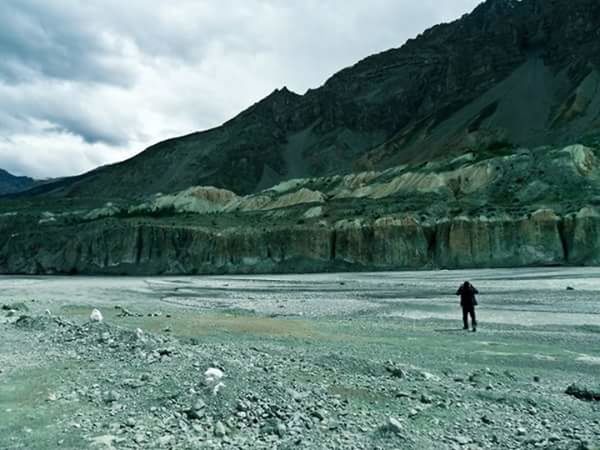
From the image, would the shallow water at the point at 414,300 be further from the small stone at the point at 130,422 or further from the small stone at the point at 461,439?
the small stone at the point at 130,422

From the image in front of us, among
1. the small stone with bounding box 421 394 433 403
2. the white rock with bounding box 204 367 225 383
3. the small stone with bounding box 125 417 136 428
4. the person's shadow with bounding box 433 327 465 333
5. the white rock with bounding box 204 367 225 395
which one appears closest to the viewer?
the small stone with bounding box 125 417 136 428

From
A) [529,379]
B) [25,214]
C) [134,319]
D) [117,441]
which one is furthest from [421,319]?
[25,214]

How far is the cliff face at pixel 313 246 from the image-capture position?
50.5 metres

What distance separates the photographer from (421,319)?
2006 cm

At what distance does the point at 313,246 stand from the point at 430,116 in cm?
10214

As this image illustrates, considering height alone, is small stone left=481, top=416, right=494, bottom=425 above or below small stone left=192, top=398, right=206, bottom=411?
below

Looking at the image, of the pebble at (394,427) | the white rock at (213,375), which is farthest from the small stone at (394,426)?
the white rock at (213,375)

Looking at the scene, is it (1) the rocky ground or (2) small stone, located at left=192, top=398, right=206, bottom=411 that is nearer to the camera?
(1) the rocky ground

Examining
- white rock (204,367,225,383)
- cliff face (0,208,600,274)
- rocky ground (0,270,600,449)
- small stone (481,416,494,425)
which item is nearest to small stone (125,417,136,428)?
rocky ground (0,270,600,449)

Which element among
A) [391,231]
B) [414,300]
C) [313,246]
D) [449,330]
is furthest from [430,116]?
[449,330]

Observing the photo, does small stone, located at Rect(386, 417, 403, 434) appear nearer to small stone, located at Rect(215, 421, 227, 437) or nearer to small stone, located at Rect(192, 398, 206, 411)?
small stone, located at Rect(215, 421, 227, 437)

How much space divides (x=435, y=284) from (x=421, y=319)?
16.4 m

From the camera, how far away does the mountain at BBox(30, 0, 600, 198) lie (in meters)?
118

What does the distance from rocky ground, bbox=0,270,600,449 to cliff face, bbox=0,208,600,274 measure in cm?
3278
